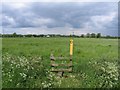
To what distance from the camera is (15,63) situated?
53.8 ft

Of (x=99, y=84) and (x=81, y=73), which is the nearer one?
(x=99, y=84)

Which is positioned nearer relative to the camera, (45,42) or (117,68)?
(117,68)

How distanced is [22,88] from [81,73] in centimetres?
444

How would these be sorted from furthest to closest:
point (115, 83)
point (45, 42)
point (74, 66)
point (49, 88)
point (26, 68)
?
point (45, 42) → point (74, 66) → point (26, 68) → point (115, 83) → point (49, 88)

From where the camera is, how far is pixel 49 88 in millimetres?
13141

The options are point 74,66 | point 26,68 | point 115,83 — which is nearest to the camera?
point 115,83

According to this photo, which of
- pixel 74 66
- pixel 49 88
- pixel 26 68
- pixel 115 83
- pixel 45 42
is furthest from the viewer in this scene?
pixel 45 42

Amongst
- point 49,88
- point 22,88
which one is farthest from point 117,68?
point 22,88

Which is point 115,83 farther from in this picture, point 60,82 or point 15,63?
point 15,63

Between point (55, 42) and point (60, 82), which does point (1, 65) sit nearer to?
point (60, 82)

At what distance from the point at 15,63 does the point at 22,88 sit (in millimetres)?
3477

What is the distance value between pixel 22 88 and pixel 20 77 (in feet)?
3.13

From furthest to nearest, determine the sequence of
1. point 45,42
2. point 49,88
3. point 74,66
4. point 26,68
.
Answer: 1. point 45,42
2. point 74,66
3. point 26,68
4. point 49,88

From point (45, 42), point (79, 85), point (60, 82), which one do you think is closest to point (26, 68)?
point (60, 82)
